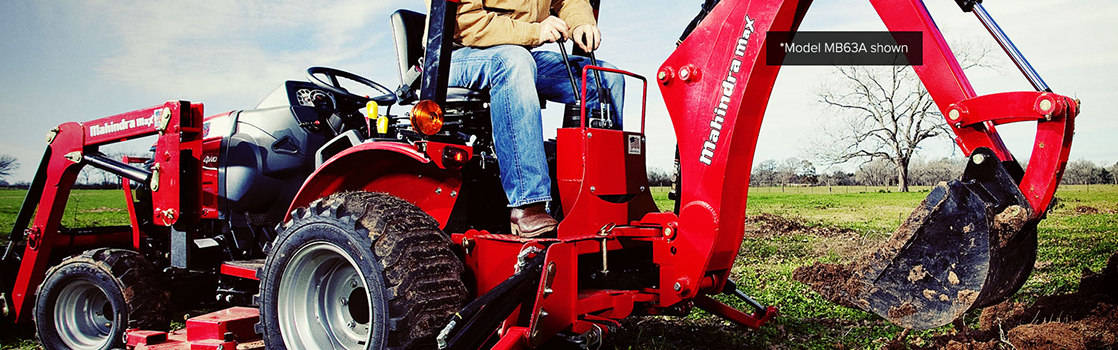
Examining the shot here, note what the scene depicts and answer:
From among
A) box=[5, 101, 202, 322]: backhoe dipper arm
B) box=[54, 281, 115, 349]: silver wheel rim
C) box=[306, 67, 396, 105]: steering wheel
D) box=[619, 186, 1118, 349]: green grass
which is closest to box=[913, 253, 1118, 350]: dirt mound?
box=[619, 186, 1118, 349]: green grass

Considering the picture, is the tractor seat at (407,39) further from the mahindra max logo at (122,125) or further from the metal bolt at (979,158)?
the metal bolt at (979,158)

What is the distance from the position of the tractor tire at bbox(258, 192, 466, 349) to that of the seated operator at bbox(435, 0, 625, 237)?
46cm

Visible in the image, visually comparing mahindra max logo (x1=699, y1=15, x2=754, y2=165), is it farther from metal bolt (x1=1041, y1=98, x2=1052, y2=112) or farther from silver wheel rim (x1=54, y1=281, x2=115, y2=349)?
silver wheel rim (x1=54, y1=281, x2=115, y2=349)

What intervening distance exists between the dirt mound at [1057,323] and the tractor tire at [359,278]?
2.86 m

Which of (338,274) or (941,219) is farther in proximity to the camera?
(338,274)

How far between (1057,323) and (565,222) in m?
2.74

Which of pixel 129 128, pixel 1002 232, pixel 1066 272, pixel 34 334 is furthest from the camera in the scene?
pixel 1066 272

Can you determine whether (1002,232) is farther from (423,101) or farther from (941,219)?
(423,101)

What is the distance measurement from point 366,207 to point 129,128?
3.04 meters

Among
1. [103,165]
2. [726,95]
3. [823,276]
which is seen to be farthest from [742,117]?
[103,165]

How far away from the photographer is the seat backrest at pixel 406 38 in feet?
13.6

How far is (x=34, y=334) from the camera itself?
5984 mm

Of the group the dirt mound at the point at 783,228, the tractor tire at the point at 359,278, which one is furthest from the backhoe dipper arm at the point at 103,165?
the dirt mound at the point at 783,228

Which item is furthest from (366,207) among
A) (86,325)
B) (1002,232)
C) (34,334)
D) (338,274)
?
(34,334)
